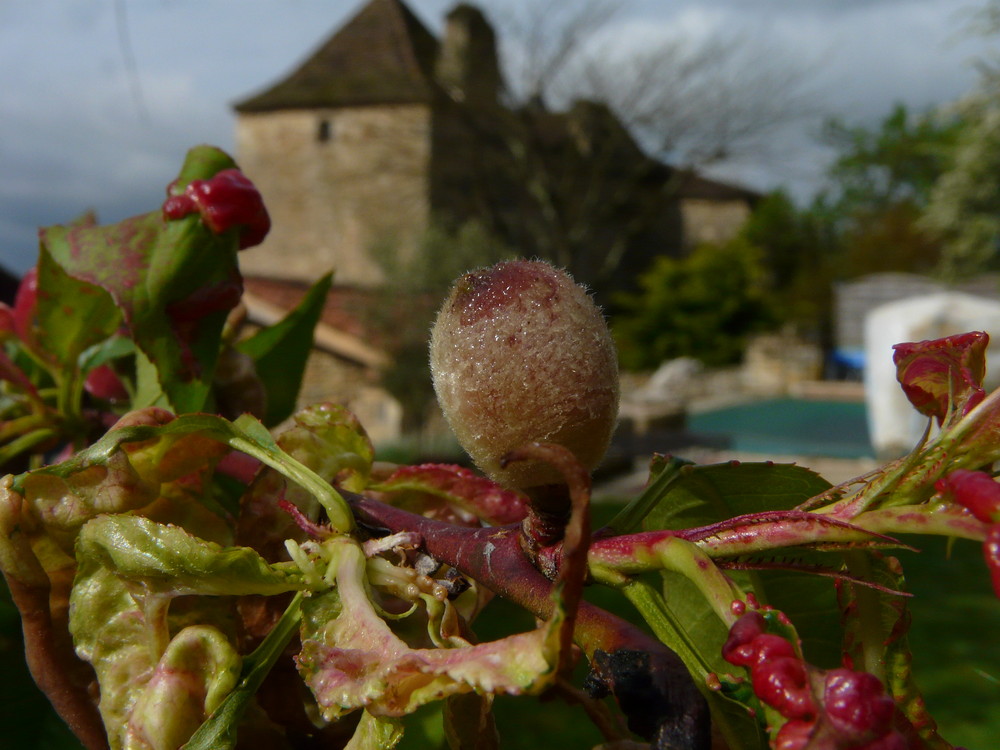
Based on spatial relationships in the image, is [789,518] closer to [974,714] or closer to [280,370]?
[280,370]

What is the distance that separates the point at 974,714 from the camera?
2.31 metres

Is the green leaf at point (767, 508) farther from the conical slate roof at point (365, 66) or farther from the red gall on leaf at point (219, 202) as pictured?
the conical slate roof at point (365, 66)

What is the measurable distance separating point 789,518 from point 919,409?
0.37ft

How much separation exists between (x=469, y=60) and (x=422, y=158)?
85.2 inches

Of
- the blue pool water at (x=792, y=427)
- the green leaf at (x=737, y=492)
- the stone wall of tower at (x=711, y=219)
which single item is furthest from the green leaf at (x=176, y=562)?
the stone wall of tower at (x=711, y=219)

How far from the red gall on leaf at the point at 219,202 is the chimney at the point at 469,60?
16.7 meters

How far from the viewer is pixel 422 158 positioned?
18.0 m

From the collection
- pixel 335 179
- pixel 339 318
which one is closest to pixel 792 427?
pixel 339 318

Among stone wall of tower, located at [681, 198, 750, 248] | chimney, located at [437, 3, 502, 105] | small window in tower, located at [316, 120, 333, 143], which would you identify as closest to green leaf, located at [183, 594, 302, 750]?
chimney, located at [437, 3, 502, 105]

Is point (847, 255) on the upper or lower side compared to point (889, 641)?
lower

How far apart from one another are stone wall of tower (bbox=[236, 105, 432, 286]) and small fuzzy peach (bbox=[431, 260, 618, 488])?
17.2 meters

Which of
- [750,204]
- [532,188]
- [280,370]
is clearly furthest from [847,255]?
[280,370]

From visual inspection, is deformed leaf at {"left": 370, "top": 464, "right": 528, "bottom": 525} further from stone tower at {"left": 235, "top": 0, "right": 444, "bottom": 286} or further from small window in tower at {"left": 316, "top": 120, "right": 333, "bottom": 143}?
small window in tower at {"left": 316, "top": 120, "right": 333, "bottom": 143}

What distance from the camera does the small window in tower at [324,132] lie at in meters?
19.6
